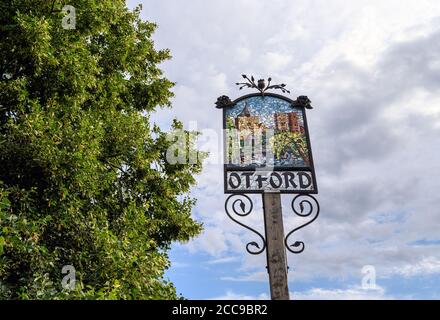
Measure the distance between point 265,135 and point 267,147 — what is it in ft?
0.72

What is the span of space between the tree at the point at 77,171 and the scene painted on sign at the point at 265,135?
2951mm

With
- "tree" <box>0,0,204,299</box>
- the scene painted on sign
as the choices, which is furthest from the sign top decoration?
"tree" <box>0,0,204,299</box>

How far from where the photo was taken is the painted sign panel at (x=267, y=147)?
6.87 meters

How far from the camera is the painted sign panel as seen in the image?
687 cm

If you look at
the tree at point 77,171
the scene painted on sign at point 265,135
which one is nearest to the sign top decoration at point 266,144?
the scene painted on sign at point 265,135

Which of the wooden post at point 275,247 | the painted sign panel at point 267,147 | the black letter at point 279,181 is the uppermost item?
the painted sign panel at point 267,147

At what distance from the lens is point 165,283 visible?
9766mm

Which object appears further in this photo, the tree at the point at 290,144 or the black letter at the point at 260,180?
the tree at the point at 290,144

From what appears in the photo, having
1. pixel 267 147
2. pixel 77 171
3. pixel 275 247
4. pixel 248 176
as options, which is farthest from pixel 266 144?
pixel 77 171

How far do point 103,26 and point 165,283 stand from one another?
6454mm

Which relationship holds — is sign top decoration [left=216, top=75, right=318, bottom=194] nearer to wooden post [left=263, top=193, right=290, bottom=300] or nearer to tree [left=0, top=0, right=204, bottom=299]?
wooden post [left=263, top=193, right=290, bottom=300]

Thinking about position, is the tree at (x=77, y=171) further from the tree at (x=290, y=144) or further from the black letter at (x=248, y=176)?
the tree at (x=290, y=144)
